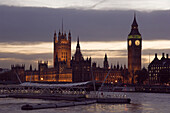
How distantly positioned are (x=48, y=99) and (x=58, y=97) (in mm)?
3153

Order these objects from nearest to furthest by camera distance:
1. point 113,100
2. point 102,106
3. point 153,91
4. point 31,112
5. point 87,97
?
point 31,112, point 102,106, point 113,100, point 87,97, point 153,91

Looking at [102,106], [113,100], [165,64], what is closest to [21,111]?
[102,106]

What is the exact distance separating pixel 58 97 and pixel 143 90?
235 ft

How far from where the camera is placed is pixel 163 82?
175m

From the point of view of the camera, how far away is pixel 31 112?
223 feet

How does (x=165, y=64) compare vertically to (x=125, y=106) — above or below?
above

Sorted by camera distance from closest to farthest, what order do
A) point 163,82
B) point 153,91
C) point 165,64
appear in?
point 153,91 → point 163,82 → point 165,64

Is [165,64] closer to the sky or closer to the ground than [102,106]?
closer to the sky

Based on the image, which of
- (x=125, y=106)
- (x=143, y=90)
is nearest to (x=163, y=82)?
(x=143, y=90)

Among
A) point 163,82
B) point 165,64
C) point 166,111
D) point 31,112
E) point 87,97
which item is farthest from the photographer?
point 165,64

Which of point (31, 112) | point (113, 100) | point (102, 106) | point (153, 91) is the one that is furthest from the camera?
point (153, 91)

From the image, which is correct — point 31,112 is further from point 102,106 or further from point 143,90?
point 143,90

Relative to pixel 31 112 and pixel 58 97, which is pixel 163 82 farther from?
pixel 31 112

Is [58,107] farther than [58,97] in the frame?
No
